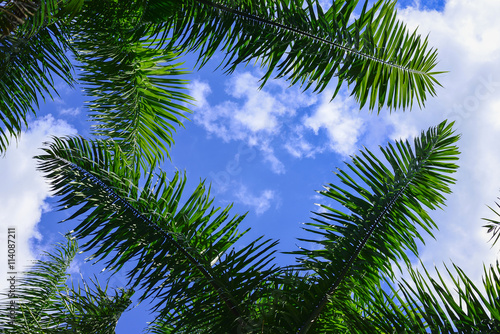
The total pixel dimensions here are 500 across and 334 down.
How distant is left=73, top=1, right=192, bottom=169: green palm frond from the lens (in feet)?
10.6

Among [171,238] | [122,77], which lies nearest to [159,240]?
[171,238]

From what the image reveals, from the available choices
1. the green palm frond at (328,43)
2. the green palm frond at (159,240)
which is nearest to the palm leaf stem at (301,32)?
the green palm frond at (328,43)

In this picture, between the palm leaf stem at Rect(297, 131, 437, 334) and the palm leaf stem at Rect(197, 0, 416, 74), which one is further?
the palm leaf stem at Rect(197, 0, 416, 74)

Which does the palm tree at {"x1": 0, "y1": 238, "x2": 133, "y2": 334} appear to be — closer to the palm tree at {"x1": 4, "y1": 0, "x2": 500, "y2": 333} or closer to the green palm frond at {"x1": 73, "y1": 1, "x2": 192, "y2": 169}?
the palm tree at {"x1": 4, "y1": 0, "x2": 500, "y2": 333}

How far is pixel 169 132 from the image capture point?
137 inches

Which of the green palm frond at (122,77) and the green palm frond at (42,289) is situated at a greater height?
the green palm frond at (122,77)

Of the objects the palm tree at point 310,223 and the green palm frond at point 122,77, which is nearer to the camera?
the palm tree at point 310,223

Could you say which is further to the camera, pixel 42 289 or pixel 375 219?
pixel 42 289

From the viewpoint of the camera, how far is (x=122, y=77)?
10.8 ft

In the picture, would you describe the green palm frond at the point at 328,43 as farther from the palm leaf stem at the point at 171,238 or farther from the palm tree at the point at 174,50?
the palm leaf stem at the point at 171,238

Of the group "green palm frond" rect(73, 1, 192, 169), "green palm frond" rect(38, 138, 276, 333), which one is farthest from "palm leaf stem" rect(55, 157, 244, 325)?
"green palm frond" rect(73, 1, 192, 169)

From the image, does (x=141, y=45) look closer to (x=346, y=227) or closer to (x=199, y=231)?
(x=199, y=231)

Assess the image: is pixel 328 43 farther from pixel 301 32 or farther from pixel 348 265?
pixel 348 265

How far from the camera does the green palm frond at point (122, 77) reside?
127 inches
